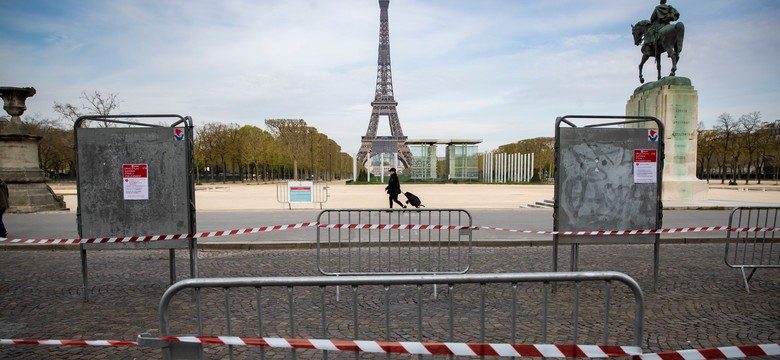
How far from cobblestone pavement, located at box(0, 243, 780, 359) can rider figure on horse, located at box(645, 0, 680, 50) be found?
13793 mm

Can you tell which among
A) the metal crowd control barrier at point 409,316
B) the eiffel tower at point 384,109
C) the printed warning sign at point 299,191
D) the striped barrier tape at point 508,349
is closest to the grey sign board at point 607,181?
the metal crowd control barrier at point 409,316

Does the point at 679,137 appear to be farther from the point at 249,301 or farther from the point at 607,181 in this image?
the point at 249,301

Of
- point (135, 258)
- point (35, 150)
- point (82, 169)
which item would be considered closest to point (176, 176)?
point (82, 169)

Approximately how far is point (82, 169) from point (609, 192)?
23.4 feet

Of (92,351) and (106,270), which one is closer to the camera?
(92,351)

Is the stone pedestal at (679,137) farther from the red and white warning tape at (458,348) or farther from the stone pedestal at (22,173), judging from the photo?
the stone pedestal at (22,173)

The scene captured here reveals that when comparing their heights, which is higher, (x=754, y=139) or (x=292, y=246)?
(x=754, y=139)

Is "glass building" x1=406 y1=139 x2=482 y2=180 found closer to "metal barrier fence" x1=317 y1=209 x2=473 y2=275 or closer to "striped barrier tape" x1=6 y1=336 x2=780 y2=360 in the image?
"metal barrier fence" x1=317 y1=209 x2=473 y2=275

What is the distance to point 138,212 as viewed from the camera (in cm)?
584

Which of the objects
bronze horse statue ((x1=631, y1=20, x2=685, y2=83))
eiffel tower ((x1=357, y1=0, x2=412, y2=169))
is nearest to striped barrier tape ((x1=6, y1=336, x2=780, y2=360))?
bronze horse statue ((x1=631, y1=20, x2=685, y2=83))

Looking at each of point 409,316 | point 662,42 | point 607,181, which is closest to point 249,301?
point 409,316

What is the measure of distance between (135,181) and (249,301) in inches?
89.6

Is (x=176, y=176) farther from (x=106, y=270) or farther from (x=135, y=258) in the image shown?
(x=135, y=258)

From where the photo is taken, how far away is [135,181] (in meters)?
5.80
